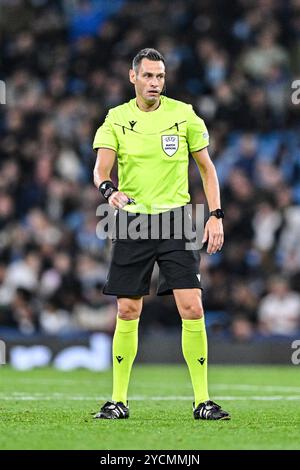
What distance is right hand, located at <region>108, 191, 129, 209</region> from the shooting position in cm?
746

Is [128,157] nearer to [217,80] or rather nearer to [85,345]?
[85,345]

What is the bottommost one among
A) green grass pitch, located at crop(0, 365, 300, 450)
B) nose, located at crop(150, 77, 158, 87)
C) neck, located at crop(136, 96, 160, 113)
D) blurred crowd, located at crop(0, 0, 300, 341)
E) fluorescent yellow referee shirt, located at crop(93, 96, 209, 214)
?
green grass pitch, located at crop(0, 365, 300, 450)

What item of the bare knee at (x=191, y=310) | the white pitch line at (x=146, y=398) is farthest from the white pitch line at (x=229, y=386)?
the bare knee at (x=191, y=310)

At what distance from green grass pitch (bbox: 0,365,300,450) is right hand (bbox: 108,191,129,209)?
4.52ft

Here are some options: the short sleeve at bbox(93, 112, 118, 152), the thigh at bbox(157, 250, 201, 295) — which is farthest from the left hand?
the short sleeve at bbox(93, 112, 118, 152)

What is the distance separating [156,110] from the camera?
7.94 m

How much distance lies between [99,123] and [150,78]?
10.5m

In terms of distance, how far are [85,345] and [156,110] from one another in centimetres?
780

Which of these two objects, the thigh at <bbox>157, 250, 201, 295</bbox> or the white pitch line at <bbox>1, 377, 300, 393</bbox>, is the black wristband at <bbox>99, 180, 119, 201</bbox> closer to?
the thigh at <bbox>157, 250, 201, 295</bbox>

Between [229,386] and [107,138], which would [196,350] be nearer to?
[107,138]

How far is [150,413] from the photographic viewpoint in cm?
827

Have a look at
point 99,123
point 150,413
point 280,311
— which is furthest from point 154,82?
point 99,123

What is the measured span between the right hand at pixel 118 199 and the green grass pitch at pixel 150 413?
1379mm
